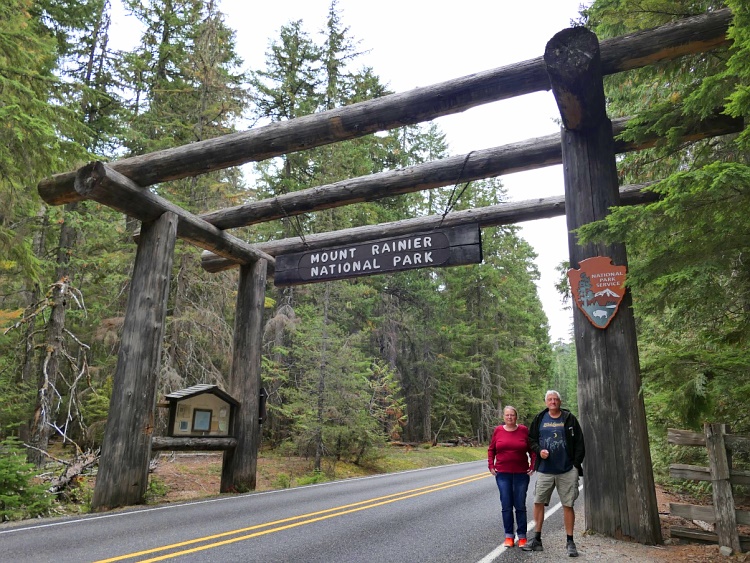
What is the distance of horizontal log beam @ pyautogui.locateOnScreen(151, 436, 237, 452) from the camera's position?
28.7ft

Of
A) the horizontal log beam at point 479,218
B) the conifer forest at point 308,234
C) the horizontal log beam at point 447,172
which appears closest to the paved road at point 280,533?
the conifer forest at point 308,234

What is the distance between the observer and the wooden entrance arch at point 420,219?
5445 millimetres

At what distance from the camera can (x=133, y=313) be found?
8.72 m

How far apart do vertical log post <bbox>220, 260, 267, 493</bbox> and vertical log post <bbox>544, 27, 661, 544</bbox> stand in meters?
7.25

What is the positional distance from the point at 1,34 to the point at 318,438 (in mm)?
13488

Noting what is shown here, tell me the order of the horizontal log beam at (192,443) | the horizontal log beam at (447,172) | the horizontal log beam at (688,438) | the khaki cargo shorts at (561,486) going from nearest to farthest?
the khaki cargo shorts at (561,486), the horizontal log beam at (688,438), the horizontal log beam at (447,172), the horizontal log beam at (192,443)

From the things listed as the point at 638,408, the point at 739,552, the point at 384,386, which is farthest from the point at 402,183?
the point at 384,386

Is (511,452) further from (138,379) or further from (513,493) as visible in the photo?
(138,379)

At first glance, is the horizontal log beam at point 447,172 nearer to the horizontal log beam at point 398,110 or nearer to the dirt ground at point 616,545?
the horizontal log beam at point 398,110

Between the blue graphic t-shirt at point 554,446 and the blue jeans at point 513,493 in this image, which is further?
the blue jeans at point 513,493

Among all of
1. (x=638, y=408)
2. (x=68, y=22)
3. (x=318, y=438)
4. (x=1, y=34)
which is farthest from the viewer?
(x=318, y=438)

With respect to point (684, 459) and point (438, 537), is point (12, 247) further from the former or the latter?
point (684, 459)

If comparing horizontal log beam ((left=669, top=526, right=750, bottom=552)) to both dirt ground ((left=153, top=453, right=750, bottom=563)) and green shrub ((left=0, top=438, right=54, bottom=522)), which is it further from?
green shrub ((left=0, top=438, right=54, bottom=522))

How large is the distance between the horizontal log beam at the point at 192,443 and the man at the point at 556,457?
6.40 meters
